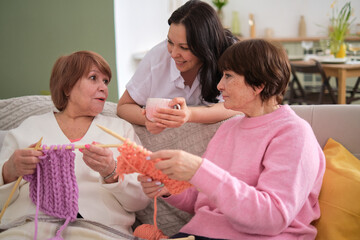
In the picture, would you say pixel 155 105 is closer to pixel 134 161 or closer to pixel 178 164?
pixel 134 161

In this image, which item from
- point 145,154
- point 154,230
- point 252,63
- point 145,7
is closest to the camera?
point 145,154

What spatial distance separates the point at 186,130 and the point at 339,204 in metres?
0.72

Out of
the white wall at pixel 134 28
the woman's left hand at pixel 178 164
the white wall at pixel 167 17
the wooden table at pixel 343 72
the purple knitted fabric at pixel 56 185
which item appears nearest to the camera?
the woman's left hand at pixel 178 164

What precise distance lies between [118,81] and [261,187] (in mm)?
2323

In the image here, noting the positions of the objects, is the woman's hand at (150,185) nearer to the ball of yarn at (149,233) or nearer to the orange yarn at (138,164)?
the orange yarn at (138,164)

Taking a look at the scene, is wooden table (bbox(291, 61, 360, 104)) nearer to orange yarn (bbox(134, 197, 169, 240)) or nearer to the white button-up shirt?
the white button-up shirt

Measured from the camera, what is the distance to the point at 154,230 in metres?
1.40

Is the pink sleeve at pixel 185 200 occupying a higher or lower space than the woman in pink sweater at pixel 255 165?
lower

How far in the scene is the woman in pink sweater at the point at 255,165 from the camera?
1.04m

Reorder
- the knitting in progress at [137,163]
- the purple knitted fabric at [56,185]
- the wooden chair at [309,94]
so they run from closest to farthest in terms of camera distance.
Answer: the knitting in progress at [137,163], the purple knitted fabric at [56,185], the wooden chair at [309,94]

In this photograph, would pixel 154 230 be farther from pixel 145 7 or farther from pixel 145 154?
pixel 145 7

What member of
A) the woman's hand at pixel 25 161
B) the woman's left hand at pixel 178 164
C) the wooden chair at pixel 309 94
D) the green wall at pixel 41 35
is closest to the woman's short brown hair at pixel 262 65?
the woman's left hand at pixel 178 164

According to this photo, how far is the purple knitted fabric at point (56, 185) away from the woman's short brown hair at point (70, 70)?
0.40m

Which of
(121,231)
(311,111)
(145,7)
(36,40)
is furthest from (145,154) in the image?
(145,7)
